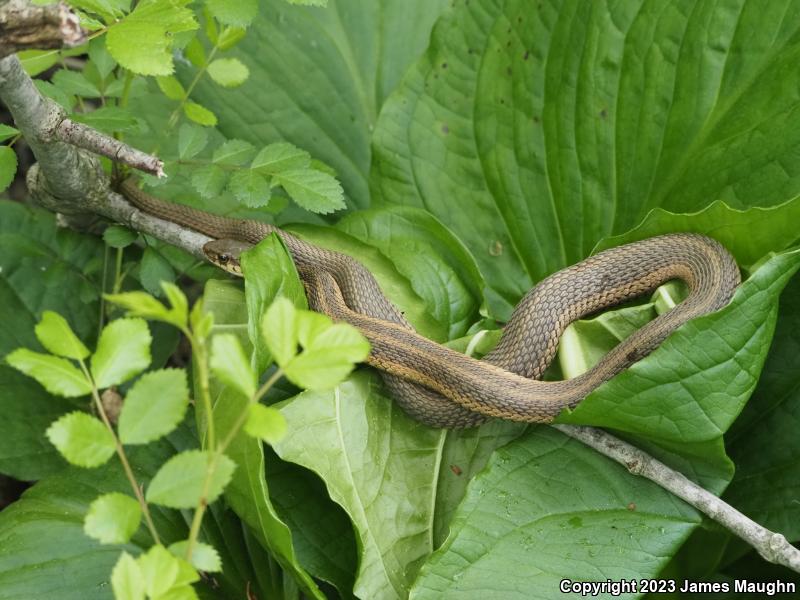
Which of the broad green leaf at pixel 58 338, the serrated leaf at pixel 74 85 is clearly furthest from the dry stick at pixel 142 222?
the broad green leaf at pixel 58 338

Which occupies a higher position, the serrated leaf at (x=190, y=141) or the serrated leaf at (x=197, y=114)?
the serrated leaf at (x=197, y=114)

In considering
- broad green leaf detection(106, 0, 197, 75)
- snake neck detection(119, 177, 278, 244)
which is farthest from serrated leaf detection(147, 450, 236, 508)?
snake neck detection(119, 177, 278, 244)

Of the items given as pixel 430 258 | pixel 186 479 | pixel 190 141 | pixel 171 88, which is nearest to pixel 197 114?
pixel 190 141

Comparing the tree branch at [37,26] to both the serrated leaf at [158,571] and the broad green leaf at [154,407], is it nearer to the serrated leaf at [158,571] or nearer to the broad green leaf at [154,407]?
the broad green leaf at [154,407]

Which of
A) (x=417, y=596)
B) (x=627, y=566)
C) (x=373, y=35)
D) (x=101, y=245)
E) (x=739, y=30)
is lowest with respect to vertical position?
(x=101, y=245)

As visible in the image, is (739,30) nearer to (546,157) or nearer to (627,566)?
Answer: (546,157)

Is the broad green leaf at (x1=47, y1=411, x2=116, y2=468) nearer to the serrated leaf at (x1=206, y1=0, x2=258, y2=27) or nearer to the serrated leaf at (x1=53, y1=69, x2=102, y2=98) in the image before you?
the serrated leaf at (x1=206, y1=0, x2=258, y2=27)

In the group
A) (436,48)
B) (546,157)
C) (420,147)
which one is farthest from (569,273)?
(436,48)
